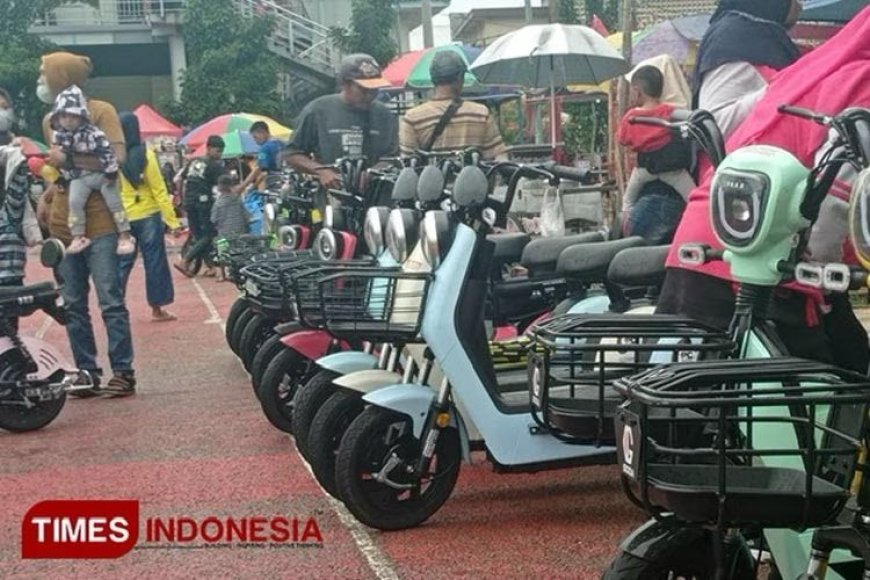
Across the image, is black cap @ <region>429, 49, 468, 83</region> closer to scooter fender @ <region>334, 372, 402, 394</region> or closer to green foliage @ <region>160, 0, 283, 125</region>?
scooter fender @ <region>334, 372, 402, 394</region>

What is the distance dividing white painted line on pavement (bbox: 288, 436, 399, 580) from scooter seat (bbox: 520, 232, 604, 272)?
1614mm

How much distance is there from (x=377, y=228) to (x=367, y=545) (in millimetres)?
1465

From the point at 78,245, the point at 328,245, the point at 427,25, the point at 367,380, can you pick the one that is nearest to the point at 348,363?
the point at 367,380

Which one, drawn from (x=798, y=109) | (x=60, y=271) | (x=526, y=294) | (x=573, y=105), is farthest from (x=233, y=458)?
(x=573, y=105)

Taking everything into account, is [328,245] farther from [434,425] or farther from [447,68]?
[434,425]

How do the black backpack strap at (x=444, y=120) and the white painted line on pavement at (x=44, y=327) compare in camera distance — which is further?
the white painted line on pavement at (x=44, y=327)

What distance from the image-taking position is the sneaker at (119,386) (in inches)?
313

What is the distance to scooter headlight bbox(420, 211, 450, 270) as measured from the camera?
489 cm

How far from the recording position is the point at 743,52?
4145mm

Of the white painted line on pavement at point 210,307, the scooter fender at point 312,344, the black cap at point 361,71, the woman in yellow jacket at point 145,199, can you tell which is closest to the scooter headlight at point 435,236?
the scooter fender at point 312,344

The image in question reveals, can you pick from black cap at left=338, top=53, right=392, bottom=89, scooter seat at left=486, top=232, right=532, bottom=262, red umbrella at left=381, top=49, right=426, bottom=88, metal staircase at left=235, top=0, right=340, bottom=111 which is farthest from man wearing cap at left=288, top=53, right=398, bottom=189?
metal staircase at left=235, top=0, right=340, bottom=111

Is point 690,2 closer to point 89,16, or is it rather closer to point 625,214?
point 625,214

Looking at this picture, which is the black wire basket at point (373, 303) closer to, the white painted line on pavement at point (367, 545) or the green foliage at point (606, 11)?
the white painted line on pavement at point (367, 545)

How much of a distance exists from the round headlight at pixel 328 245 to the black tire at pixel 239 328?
1220mm
